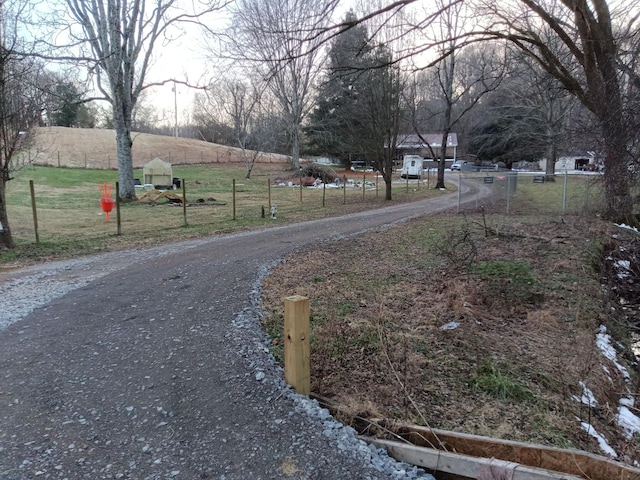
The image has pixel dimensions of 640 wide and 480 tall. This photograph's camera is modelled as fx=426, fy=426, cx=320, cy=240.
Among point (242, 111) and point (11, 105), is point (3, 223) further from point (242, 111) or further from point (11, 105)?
point (242, 111)

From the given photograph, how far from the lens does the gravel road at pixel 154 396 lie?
265 cm

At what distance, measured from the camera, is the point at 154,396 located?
3387 mm

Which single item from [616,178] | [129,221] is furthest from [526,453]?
[129,221]

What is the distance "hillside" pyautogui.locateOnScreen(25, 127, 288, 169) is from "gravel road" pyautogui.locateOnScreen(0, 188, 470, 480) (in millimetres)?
49691

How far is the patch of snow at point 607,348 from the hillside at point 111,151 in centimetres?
5342

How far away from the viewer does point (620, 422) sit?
12.1ft

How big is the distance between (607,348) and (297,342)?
13.3 ft

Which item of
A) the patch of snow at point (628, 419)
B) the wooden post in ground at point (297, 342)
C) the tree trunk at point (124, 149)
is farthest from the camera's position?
the tree trunk at point (124, 149)

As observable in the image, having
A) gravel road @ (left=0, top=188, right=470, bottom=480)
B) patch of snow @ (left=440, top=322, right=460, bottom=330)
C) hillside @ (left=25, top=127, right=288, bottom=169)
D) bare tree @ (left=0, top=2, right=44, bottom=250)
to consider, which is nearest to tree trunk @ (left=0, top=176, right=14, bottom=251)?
bare tree @ (left=0, top=2, right=44, bottom=250)

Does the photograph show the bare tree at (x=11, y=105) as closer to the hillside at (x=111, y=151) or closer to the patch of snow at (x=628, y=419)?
the patch of snow at (x=628, y=419)

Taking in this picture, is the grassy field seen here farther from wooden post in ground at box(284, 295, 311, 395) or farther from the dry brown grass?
wooden post in ground at box(284, 295, 311, 395)

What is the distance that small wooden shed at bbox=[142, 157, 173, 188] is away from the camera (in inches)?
1206

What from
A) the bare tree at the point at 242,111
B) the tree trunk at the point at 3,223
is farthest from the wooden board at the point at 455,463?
the bare tree at the point at 242,111

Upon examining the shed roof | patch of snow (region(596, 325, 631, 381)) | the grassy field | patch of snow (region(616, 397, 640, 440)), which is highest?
the shed roof
